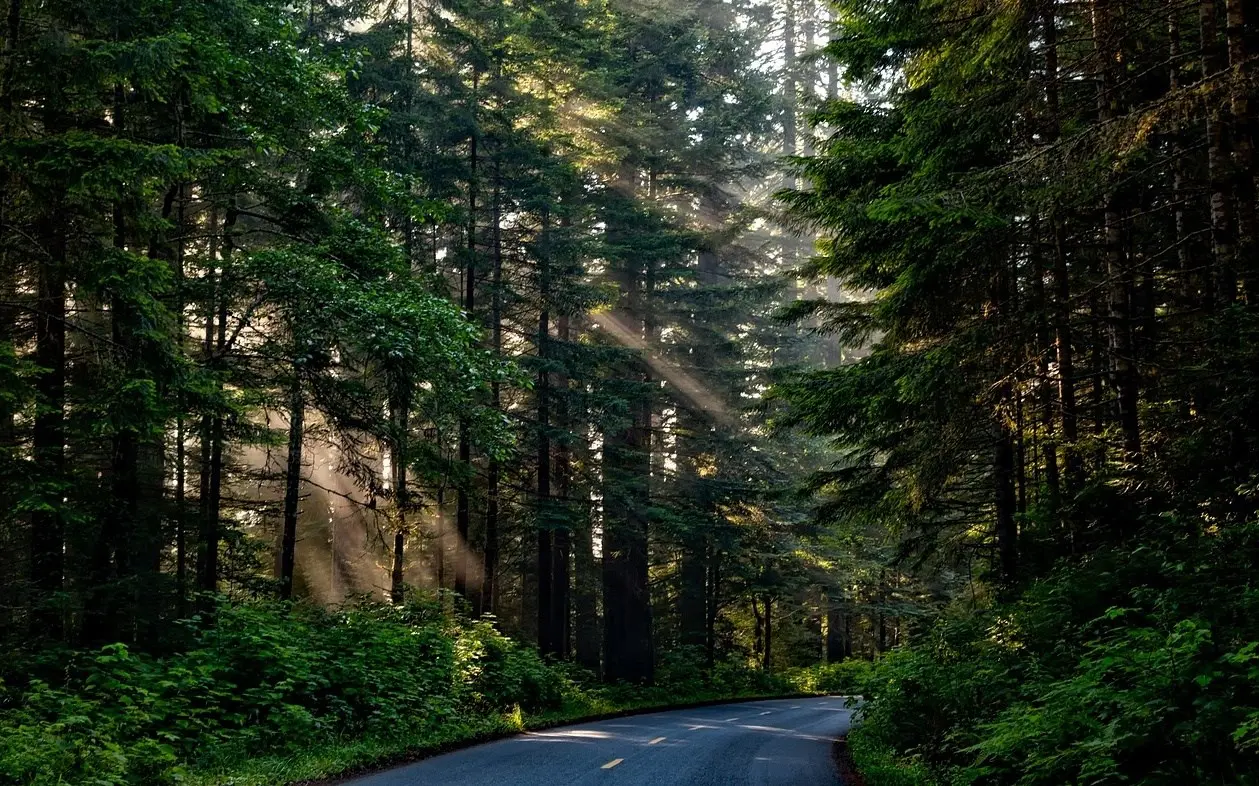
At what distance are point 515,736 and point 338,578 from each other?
63.6ft

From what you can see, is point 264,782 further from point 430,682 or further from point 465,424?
point 465,424

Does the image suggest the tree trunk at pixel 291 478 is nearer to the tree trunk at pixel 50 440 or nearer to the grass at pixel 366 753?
the tree trunk at pixel 50 440

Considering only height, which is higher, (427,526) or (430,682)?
(427,526)

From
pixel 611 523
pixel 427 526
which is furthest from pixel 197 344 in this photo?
pixel 611 523

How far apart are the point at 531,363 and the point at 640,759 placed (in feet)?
45.8

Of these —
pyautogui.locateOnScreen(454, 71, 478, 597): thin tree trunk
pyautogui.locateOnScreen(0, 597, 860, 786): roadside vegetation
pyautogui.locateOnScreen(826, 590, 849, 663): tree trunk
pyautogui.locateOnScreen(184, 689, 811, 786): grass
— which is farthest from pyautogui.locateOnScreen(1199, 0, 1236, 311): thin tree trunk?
pyautogui.locateOnScreen(826, 590, 849, 663): tree trunk

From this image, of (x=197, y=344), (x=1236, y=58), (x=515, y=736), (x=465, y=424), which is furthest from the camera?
(x=197, y=344)

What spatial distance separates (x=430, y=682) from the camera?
48.6 ft

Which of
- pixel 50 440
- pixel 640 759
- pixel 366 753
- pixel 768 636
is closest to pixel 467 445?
pixel 50 440

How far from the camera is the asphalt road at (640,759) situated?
9516mm

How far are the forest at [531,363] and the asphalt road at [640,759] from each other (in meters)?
0.98

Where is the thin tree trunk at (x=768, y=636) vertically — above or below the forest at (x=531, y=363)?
below

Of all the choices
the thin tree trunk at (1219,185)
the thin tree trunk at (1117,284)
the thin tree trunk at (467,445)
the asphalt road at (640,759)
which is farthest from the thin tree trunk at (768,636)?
the thin tree trunk at (1219,185)

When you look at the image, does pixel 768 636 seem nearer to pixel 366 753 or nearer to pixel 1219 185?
pixel 366 753
